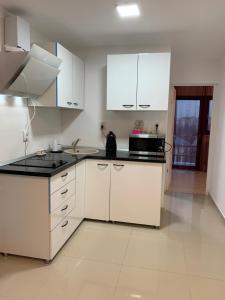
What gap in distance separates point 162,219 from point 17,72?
2498 mm

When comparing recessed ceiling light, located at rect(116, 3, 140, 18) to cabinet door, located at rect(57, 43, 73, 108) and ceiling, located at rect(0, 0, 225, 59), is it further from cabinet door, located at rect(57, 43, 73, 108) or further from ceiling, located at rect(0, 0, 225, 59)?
cabinet door, located at rect(57, 43, 73, 108)

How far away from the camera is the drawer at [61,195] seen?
2.16 meters

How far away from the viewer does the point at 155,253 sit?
2416 mm

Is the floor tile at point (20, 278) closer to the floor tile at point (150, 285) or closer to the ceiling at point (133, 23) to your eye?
the floor tile at point (150, 285)

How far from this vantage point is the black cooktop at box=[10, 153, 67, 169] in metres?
2.31

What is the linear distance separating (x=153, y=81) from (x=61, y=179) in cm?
170

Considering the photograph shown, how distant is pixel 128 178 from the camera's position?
2.87 m

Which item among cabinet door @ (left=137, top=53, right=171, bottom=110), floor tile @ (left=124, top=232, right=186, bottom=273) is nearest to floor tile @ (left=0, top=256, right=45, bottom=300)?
floor tile @ (left=124, top=232, right=186, bottom=273)

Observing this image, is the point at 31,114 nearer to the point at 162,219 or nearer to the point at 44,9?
the point at 44,9

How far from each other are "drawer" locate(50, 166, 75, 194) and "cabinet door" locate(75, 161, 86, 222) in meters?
0.18

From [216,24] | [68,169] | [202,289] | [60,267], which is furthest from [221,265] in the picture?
[216,24]

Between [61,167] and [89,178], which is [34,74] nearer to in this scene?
[61,167]

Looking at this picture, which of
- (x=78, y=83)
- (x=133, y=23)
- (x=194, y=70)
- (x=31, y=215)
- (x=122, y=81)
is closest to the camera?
(x=31, y=215)

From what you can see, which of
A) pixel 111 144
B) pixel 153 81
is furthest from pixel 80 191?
pixel 153 81
